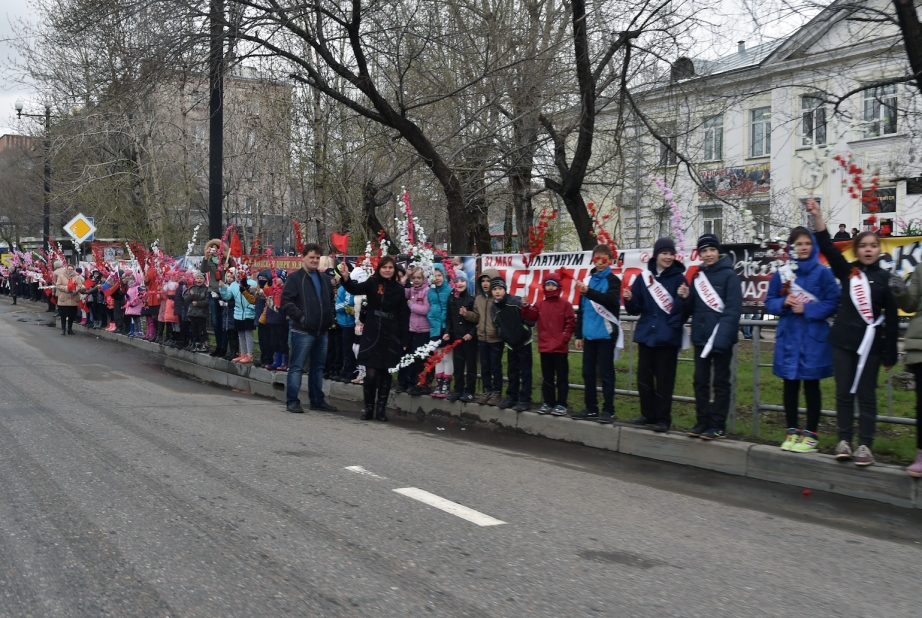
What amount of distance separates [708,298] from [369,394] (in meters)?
4.55

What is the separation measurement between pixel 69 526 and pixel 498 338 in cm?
601

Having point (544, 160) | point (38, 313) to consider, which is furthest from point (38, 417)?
point (38, 313)

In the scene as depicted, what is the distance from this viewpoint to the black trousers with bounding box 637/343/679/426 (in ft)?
28.3

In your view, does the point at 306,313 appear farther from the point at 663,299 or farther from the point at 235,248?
the point at 235,248

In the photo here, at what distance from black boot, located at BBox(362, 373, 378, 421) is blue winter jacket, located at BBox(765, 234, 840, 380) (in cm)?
500

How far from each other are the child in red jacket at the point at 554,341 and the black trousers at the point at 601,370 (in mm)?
376

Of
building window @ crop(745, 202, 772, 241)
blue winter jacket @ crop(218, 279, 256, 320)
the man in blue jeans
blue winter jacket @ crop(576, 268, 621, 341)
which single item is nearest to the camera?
blue winter jacket @ crop(576, 268, 621, 341)

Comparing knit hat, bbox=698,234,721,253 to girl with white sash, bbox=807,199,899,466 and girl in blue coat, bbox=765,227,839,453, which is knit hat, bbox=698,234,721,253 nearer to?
girl in blue coat, bbox=765,227,839,453

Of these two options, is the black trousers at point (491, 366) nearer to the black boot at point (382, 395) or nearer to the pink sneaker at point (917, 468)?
the black boot at point (382, 395)

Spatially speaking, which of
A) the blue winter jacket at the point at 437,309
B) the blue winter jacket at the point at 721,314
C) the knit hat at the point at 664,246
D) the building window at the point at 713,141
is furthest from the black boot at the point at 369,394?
the building window at the point at 713,141

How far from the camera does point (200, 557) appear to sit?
480 centimetres

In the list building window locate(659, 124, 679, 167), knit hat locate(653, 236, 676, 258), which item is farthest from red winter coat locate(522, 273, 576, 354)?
building window locate(659, 124, 679, 167)

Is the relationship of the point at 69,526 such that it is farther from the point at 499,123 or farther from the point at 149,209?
the point at 149,209

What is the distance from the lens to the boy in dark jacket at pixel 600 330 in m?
9.22
